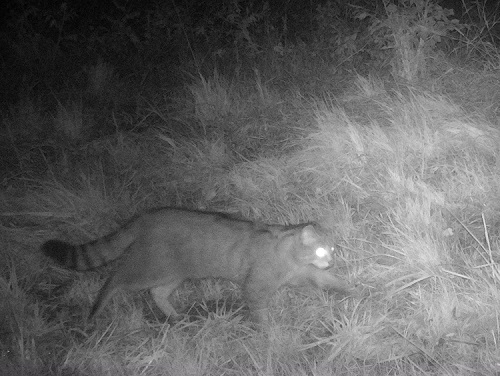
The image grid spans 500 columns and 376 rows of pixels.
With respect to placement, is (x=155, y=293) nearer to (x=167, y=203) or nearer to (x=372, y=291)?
(x=167, y=203)

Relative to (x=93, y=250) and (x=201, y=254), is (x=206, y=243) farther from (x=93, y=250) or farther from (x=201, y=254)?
(x=93, y=250)

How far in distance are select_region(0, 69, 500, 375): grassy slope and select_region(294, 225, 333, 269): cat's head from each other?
0.20 m

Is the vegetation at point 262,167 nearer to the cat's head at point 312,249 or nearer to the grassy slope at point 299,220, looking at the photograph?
the grassy slope at point 299,220

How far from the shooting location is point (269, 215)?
5207 millimetres

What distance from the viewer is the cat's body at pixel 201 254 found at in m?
4.40

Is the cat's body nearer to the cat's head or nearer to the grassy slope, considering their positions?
the cat's head

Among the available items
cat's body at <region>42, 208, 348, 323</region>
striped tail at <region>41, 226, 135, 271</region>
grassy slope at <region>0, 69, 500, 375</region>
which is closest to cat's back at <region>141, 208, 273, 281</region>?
cat's body at <region>42, 208, 348, 323</region>

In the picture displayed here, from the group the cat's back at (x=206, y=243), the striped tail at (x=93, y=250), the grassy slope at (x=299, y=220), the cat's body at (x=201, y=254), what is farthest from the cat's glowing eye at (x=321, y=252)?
the striped tail at (x=93, y=250)

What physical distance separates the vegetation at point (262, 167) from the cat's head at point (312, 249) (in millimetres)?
202

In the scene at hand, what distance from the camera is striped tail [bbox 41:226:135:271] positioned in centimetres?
440

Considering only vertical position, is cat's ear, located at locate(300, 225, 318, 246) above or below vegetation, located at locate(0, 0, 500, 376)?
above

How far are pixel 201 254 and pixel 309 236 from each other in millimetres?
765

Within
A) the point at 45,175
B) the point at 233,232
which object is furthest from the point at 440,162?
the point at 45,175

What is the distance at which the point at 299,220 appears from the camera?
5105mm
